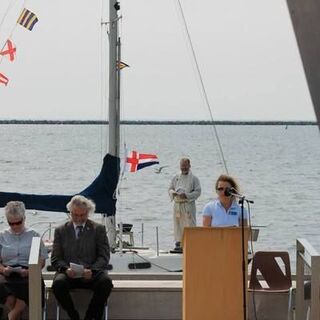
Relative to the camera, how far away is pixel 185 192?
1208cm

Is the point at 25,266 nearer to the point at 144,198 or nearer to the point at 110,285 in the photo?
the point at 110,285

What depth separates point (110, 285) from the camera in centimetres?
587

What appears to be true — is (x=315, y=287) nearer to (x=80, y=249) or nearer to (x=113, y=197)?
(x=80, y=249)

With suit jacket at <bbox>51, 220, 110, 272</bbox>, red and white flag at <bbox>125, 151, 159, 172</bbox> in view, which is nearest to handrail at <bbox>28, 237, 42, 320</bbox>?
suit jacket at <bbox>51, 220, 110, 272</bbox>

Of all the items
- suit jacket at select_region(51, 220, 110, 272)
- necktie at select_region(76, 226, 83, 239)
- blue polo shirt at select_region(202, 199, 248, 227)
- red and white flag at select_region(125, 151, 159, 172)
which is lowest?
suit jacket at select_region(51, 220, 110, 272)

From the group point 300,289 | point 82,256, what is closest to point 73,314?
point 82,256

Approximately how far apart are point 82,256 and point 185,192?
243 inches

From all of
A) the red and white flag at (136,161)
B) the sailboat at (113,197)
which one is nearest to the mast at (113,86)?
the sailboat at (113,197)

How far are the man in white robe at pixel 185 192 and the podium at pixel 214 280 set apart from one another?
6537 millimetres

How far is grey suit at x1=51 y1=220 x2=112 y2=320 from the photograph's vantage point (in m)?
5.80

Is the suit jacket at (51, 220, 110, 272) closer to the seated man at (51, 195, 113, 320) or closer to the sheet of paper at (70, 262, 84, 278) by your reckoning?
the seated man at (51, 195, 113, 320)

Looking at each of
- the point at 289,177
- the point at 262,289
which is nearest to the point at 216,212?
the point at 262,289

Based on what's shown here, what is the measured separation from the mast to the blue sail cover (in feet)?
5.43

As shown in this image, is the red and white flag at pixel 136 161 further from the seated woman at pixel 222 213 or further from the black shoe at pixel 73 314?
the black shoe at pixel 73 314
